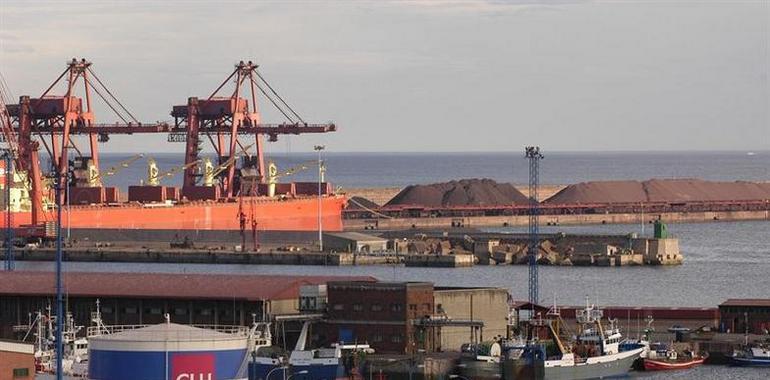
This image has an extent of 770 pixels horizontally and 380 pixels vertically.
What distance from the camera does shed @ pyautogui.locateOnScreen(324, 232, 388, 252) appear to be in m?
96.8

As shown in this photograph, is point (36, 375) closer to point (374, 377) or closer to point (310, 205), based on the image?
Result: point (374, 377)

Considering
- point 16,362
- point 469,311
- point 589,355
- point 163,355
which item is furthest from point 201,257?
point 163,355

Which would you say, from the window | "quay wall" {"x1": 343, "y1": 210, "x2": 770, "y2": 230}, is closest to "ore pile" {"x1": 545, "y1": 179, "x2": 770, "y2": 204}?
"quay wall" {"x1": 343, "y1": 210, "x2": 770, "y2": 230}

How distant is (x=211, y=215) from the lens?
394 feet

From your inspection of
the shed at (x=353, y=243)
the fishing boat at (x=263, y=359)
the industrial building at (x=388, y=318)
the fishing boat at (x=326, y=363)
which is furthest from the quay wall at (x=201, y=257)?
the fishing boat at (x=263, y=359)

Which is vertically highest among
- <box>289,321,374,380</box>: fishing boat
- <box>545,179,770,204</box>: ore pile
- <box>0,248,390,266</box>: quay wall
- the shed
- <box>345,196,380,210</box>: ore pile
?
<box>545,179,770,204</box>: ore pile

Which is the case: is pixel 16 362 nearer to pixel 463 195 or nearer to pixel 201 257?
pixel 201 257

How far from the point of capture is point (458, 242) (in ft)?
328

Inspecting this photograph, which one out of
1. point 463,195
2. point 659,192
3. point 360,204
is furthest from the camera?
point 659,192

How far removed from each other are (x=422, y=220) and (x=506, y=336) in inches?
2906

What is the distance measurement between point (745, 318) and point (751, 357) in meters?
5.25

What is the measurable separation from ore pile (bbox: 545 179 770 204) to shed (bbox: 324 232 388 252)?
54.1 m

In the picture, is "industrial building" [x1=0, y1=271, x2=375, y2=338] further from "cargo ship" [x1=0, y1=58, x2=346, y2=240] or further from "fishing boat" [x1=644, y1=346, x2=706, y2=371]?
"cargo ship" [x1=0, y1=58, x2=346, y2=240]

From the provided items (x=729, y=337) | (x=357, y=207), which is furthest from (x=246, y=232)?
(x=729, y=337)
